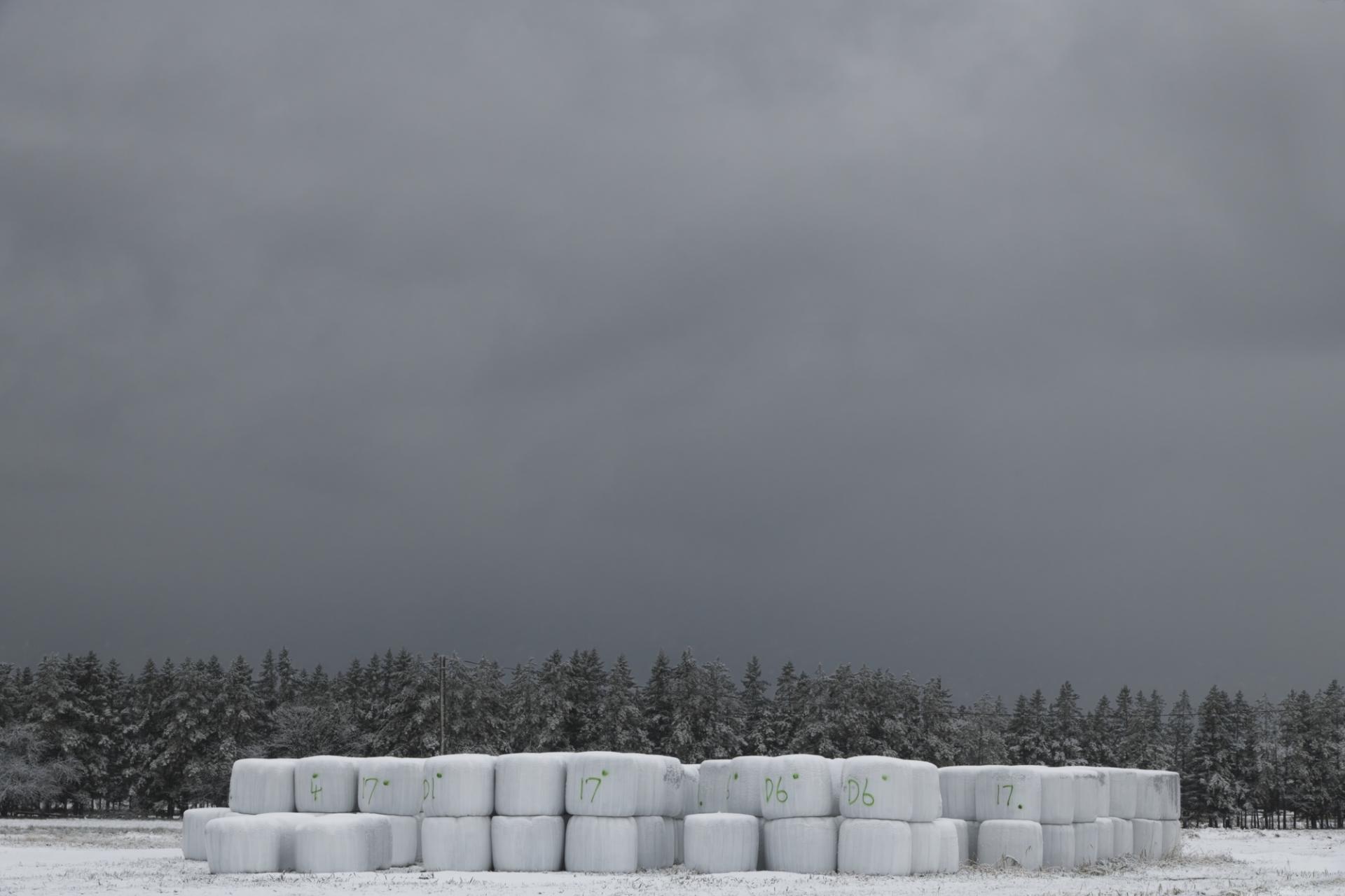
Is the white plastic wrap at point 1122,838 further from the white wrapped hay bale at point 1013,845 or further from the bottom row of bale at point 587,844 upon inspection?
the bottom row of bale at point 587,844

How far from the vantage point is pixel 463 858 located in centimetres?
2844

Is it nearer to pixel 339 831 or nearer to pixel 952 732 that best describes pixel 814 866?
pixel 339 831

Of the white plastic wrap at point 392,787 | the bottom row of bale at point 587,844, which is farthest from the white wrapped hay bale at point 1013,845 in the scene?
the white plastic wrap at point 392,787

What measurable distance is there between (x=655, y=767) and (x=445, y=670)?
158ft

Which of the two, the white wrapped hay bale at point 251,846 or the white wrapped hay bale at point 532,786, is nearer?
the white wrapped hay bale at point 251,846

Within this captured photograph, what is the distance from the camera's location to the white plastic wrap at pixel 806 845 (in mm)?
27609

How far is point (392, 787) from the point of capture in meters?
30.8

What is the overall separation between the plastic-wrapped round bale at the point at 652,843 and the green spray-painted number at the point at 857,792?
403cm

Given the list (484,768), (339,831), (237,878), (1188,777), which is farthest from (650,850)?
(1188,777)

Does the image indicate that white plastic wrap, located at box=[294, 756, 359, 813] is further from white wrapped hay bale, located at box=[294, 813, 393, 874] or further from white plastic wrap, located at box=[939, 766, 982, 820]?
white plastic wrap, located at box=[939, 766, 982, 820]

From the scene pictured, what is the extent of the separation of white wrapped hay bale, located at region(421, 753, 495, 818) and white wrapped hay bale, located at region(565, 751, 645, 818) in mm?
1674

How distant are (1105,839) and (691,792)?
9.84m

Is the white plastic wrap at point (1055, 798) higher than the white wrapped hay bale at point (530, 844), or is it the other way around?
the white plastic wrap at point (1055, 798)

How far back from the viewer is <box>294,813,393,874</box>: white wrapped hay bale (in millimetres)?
27141
